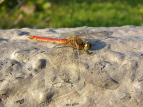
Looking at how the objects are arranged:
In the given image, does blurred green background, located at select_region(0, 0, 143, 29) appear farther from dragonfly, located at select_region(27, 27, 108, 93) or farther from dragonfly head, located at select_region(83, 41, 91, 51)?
dragonfly head, located at select_region(83, 41, 91, 51)

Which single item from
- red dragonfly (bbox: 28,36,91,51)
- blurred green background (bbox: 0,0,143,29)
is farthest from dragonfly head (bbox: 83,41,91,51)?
blurred green background (bbox: 0,0,143,29)

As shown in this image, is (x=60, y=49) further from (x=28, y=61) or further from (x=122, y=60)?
(x=122, y=60)

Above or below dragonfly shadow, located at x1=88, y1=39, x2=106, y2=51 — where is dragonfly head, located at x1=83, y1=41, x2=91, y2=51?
above

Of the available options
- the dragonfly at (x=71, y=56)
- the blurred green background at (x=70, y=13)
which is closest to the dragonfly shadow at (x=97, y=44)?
the dragonfly at (x=71, y=56)

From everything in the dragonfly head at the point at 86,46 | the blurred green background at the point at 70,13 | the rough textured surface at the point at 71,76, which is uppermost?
the dragonfly head at the point at 86,46

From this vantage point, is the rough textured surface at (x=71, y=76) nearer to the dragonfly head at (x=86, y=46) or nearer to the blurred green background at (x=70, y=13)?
the dragonfly head at (x=86, y=46)

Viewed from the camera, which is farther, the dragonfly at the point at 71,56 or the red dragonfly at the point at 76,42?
the red dragonfly at the point at 76,42
